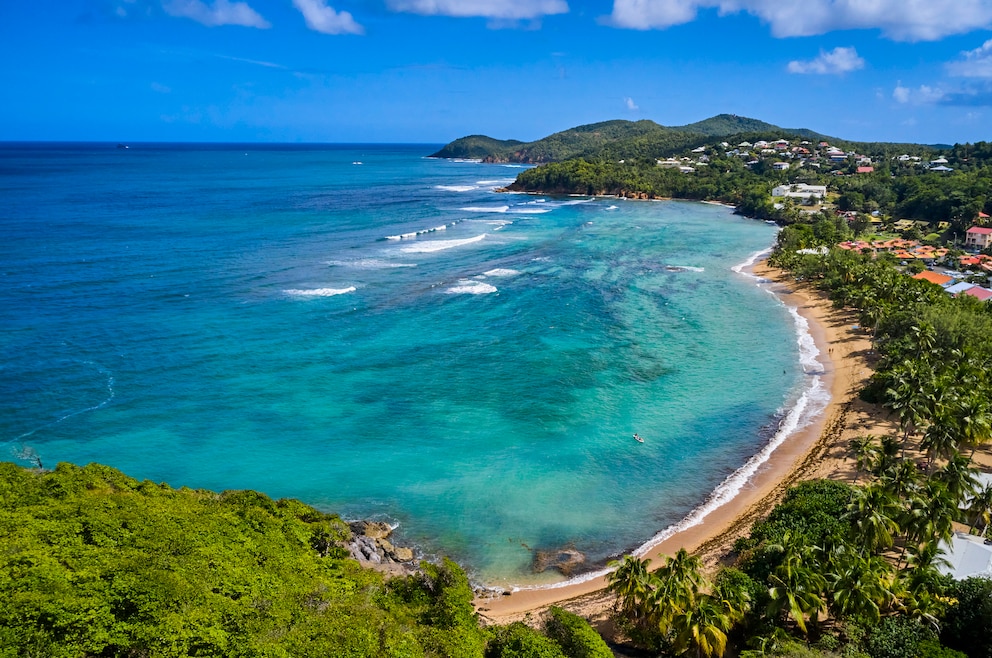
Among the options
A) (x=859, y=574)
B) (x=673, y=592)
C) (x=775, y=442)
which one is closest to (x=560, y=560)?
(x=673, y=592)

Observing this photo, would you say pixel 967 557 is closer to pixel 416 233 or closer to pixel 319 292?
pixel 319 292

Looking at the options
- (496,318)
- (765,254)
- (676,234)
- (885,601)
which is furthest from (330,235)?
(885,601)

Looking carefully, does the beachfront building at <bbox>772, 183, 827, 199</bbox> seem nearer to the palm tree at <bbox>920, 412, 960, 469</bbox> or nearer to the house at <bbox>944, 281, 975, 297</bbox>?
the house at <bbox>944, 281, 975, 297</bbox>

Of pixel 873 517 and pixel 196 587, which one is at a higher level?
pixel 196 587

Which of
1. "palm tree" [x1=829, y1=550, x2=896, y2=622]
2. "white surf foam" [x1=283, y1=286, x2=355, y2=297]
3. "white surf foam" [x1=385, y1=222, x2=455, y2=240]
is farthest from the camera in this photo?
"white surf foam" [x1=385, y1=222, x2=455, y2=240]

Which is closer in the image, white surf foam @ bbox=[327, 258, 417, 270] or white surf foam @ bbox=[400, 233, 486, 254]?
white surf foam @ bbox=[327, 258, 417, 270]

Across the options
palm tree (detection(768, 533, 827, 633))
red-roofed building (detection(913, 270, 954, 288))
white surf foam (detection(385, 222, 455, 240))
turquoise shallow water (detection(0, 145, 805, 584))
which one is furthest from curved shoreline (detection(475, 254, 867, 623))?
white surf foam (detection(385, 222, 455, 240))

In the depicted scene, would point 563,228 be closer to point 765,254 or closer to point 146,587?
point 765,254

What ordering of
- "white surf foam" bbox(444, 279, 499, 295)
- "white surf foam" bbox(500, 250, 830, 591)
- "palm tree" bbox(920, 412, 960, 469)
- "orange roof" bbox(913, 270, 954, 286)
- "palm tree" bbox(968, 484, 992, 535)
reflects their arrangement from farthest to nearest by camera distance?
"white surf foam" bbox(444, 279, 499, 295) → "orange roof" bbox(913, 270, 954, 286) → "white surf foam" bbox(500, 250, 830, 591) → "palm tree" bbox(920, 412, 960, 469) → "palm tree" bbox(968, 484, 992, 535)

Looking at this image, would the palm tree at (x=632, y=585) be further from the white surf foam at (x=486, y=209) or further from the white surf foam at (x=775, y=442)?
the white surf foam at (x=486, y=209)
